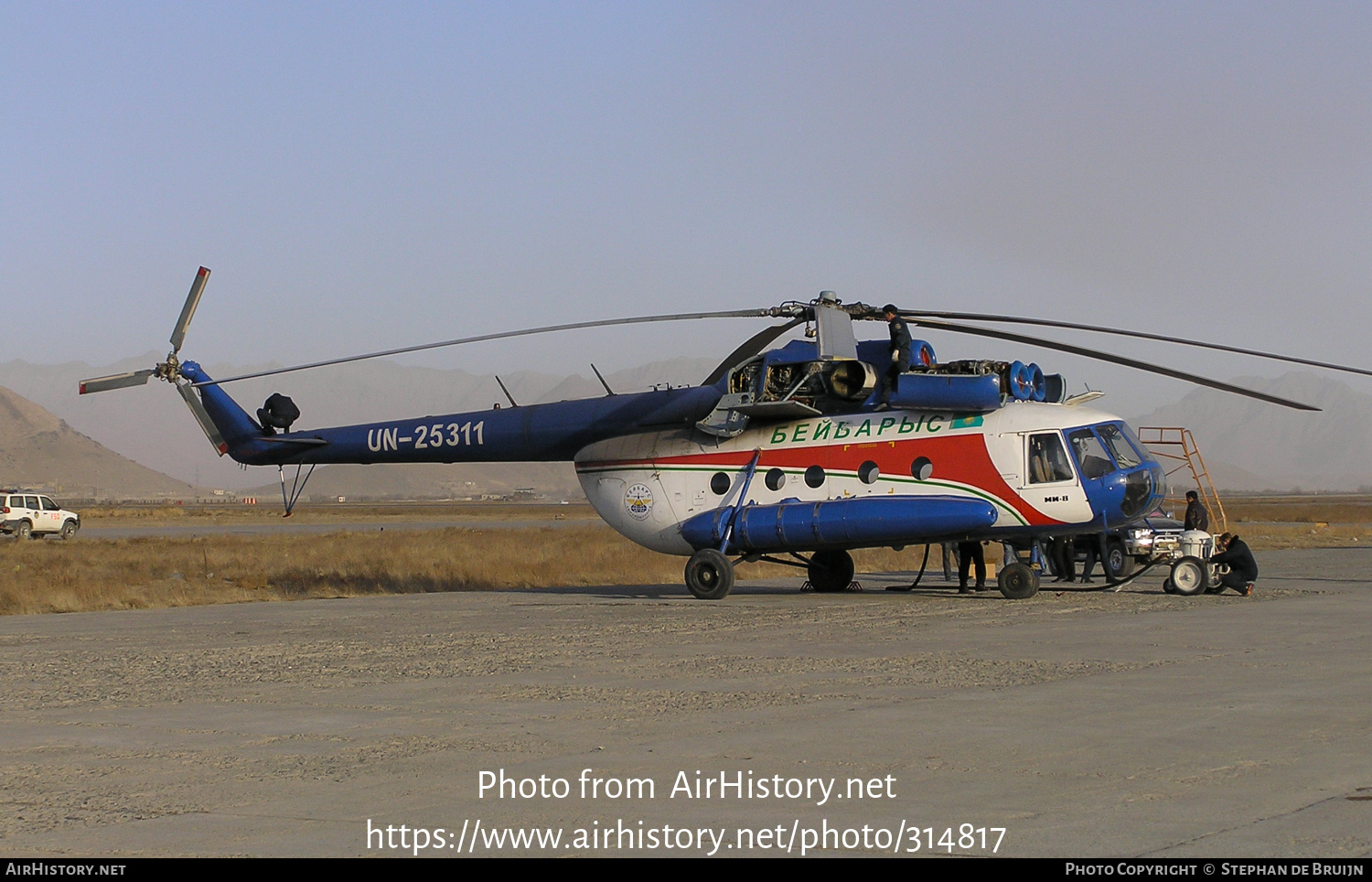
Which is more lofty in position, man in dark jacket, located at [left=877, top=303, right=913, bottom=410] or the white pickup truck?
man in dark jacket, located at [left=877, top=303, right=913, bottom=410]

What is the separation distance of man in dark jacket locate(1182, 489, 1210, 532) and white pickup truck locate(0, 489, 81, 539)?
41.4 m

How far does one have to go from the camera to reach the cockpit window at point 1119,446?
1959 cm

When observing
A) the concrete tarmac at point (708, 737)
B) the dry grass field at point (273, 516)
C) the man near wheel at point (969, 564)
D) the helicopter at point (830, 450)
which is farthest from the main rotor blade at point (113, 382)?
the dry grass field at point (273, 516)

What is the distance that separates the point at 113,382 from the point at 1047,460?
52.6 feet

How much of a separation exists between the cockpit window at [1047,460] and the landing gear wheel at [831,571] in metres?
4.86

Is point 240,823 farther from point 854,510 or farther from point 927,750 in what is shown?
point 854,510

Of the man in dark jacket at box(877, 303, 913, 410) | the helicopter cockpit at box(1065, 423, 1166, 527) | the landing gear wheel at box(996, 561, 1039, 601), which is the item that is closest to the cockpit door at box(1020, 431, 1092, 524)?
the helicopter cockpit at box(1065, 423, 1166, 527)

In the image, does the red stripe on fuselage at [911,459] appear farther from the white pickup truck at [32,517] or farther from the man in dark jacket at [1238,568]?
the white pickup truck at [32,517]

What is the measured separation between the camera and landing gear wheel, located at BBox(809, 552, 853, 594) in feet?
77.0

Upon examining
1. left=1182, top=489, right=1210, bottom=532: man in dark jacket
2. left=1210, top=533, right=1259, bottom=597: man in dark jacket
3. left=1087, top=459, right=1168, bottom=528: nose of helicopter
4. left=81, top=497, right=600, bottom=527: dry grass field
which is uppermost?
left=1087, top=459, right=1168, bottom=528: nose of helicopter

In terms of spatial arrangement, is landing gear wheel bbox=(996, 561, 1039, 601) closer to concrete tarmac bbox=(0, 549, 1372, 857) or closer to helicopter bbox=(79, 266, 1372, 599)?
helicopter bbox=(79, 266, 1372, 599)

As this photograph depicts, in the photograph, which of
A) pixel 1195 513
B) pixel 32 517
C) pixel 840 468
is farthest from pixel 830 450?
pixel 32 517

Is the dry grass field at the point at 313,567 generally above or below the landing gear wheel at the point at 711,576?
below
